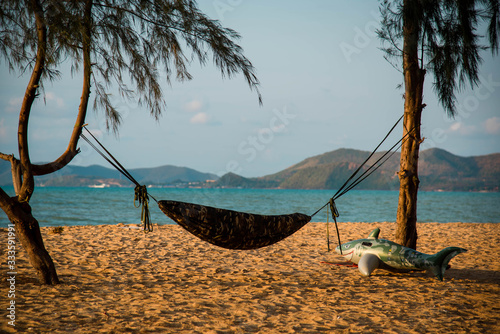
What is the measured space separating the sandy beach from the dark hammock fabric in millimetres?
430

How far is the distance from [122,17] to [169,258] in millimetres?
2717

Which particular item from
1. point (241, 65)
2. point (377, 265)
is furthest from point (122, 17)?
point (377, 265)

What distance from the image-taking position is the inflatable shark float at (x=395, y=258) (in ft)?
11.0

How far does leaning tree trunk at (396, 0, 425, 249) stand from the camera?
12.9ft

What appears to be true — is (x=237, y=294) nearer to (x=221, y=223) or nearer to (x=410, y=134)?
(x=221, y=223)

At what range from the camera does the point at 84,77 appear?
3299 mm

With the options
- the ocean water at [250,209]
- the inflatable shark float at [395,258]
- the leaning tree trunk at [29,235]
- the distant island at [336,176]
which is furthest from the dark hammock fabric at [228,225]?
the distant island at [336,176]

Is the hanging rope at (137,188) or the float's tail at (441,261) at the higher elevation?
the hanging rope at (137,188)

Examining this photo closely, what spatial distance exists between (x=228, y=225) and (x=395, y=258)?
1688mm

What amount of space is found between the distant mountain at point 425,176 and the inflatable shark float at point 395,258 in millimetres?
50806

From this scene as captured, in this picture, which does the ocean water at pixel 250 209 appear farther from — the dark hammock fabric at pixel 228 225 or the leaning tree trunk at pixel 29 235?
the dark hammock fabric at pixel 228 225

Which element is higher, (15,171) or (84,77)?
(84,77)

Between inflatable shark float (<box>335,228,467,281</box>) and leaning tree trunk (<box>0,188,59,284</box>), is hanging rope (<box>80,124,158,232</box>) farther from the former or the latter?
inflatable shark float (<box>335,228,467,281</box>)

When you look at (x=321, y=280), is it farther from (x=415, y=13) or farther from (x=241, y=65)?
(x=415, y=13)
